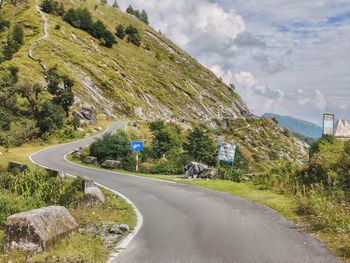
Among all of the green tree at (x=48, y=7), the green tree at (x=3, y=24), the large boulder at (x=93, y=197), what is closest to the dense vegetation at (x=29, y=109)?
the large boulder at (x=93, y=197)

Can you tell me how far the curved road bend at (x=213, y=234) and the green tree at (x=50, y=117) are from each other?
37.3m

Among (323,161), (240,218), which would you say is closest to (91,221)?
(240,218)

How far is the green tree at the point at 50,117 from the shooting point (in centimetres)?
5253

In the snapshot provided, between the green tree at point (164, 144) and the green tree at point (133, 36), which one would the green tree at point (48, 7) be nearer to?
the green tree at point (133, 36)

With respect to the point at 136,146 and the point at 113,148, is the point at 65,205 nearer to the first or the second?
the point at 136,146

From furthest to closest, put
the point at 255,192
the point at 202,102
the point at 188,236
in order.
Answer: the point at 202,102 < the point at 255,192 < the point at 188,236

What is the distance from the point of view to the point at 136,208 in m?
15.2

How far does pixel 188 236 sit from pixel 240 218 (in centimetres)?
299

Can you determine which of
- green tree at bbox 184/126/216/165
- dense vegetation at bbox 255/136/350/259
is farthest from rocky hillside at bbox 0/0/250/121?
dense vegetation at bbox 255/136/350/259

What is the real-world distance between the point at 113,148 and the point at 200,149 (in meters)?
7.75

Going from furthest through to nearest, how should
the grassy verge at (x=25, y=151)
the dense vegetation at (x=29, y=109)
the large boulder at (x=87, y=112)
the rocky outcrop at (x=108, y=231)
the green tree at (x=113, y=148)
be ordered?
the large boulder at (x=87, y=112)
the dense vegetation at (x=29, y=109)
the grassy verge at (x=25, y=151)
the green tree at (x=113, y=148)
the rocky outcrop at (x=108, y=231)

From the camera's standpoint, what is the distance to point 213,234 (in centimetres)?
1094

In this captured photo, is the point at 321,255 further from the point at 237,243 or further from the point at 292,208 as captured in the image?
the point at 292,208

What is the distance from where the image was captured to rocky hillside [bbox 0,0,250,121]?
77.5 m
